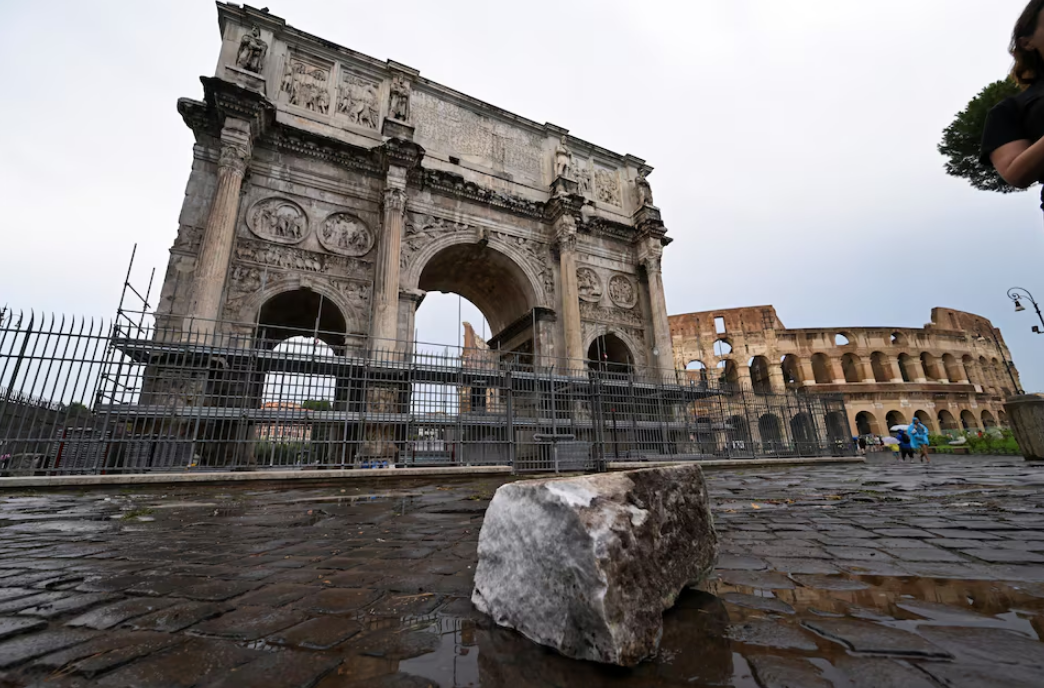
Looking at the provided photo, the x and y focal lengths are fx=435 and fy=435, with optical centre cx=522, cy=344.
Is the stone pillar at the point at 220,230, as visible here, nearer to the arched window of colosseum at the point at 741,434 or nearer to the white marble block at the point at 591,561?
the white marble block at the point at 591,561

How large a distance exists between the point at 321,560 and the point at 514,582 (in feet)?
4.08

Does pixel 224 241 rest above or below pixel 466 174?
below

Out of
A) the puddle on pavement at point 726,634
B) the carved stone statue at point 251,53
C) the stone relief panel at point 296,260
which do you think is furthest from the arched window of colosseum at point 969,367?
the carved stone statue at point 251,53

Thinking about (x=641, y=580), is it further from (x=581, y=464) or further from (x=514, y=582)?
(x=581, y=464)

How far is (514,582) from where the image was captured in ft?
4.23

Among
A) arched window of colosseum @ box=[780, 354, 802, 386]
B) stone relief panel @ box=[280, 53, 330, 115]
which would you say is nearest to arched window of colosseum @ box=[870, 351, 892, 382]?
arched window of colosseum @ box=[780, 354, 802, 386]

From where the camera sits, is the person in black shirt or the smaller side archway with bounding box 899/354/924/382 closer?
the person in black shirt

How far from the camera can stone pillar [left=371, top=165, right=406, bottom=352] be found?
35.5 feet

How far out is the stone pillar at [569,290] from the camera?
45.3 ft

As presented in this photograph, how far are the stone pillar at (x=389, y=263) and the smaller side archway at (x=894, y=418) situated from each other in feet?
105

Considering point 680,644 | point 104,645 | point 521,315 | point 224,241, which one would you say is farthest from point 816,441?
point 224,241

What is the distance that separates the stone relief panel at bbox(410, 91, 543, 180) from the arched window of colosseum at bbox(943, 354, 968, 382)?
33.7 meters

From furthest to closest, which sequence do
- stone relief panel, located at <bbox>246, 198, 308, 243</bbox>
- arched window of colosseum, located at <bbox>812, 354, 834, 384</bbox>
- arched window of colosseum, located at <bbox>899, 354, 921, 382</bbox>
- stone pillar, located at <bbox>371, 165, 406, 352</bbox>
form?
arched window of colosseum, located at <bbox>812, 354, 834, 384</bbox> < arched window of colosseum, located at <bbox>899, 354, 921, 382</bbox> < stone relief panel, located at <bbox>246, 198, 308, 243</bbox> < stone pillar, located at <bbox>371, 165, 406, 352</bbox>

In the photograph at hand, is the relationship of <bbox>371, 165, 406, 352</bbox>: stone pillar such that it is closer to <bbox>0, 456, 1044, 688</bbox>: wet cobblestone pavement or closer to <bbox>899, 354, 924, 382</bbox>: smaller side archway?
<bbox>0, 456, 1044, 688</bbox>: wet cobblestone pavement
